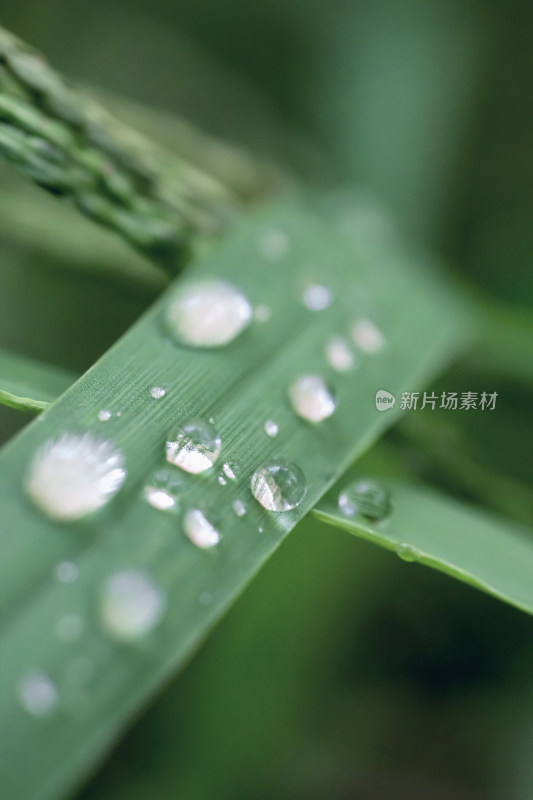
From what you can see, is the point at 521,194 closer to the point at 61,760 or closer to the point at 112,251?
the point at 112,251

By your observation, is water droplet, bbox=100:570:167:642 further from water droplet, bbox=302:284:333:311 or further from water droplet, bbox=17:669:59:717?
water droplet, bbox=302:284:333:311

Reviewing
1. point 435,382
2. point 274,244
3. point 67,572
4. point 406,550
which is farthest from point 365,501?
point 435,382

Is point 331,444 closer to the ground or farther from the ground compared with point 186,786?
farther from the ground

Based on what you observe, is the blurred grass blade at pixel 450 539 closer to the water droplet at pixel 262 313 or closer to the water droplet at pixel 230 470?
the water droplet at pixel 230 470

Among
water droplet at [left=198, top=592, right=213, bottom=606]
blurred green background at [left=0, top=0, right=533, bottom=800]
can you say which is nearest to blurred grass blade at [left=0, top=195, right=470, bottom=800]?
water droplet at [left=198, top=592, right=213, bottom=606]

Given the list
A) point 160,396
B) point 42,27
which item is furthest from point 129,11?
point 160,396

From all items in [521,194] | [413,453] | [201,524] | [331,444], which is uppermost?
[521,194]

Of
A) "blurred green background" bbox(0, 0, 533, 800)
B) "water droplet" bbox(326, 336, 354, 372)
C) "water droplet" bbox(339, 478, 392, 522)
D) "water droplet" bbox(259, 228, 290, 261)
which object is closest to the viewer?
"water droplet" bbox(339, 478, 392, 522)
